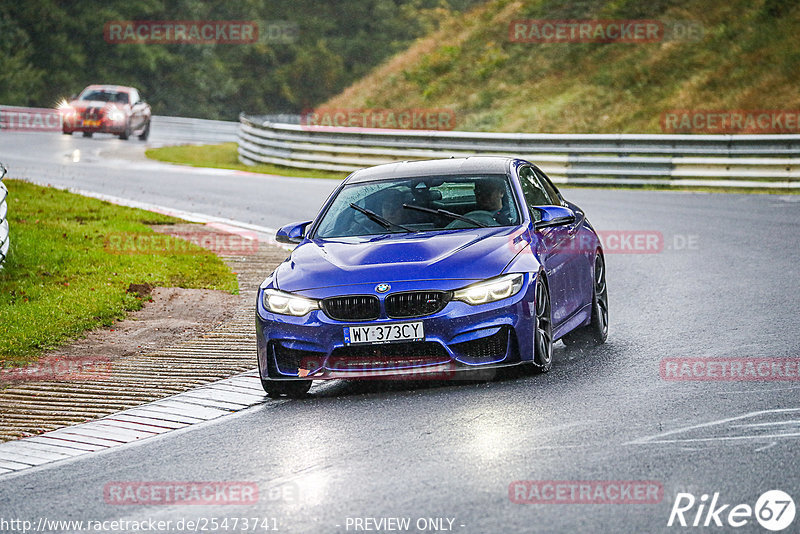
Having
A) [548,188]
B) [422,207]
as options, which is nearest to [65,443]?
[422,207]

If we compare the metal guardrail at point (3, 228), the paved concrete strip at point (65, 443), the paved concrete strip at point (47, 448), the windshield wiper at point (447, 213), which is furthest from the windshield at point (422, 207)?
the metal guardrail at point (3, 228)

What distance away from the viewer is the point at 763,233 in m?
17.3

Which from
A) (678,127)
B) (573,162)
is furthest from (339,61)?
(573,162)

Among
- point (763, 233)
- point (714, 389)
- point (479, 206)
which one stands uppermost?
point (479, 206)

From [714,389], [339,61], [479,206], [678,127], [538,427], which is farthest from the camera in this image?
[339,61]

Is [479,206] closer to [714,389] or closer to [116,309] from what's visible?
[714,389]

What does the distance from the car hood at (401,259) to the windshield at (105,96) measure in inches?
1314

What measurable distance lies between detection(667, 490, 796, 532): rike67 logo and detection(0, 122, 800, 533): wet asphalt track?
0.15ft

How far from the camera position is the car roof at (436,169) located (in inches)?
396

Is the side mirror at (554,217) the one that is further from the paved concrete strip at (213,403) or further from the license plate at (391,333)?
the paved concrete strip at (213,403)

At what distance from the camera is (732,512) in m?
A: 5.54

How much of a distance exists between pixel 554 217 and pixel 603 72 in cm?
2947

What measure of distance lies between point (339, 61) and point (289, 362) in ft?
251

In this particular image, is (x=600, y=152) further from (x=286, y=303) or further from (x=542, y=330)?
(x=286, y=303)
